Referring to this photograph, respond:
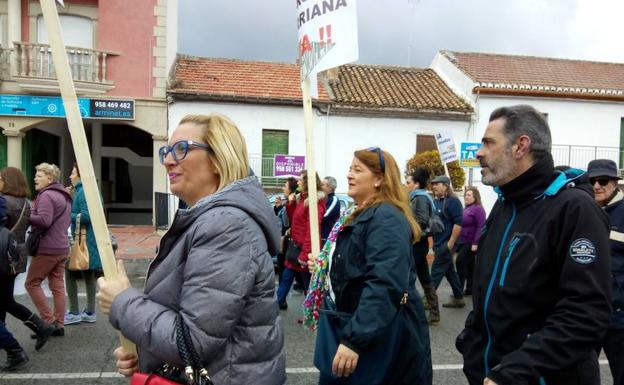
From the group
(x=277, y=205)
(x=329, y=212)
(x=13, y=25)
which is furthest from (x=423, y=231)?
(x=13, y=25)

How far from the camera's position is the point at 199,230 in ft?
5.26

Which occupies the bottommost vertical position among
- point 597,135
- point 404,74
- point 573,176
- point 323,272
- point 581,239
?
point 323,272

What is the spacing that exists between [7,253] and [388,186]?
11.3 feet

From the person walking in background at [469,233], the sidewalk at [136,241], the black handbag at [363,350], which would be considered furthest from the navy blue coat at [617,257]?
the sidewalk at [136,241]

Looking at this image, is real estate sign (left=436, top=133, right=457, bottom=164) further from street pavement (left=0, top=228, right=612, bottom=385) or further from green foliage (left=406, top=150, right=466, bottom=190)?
street pavement (left=0, top=228, right=612, bottom=385)

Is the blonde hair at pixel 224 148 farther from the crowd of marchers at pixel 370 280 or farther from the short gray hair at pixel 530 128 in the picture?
the short gray hair at pixel 530 128

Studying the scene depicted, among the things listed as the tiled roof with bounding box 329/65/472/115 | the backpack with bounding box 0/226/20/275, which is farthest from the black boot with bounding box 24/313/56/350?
Answer: the tiled roof with bounding box 329/65/472/115

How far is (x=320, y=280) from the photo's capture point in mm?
2902

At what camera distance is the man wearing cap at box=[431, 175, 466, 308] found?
7.05 metres

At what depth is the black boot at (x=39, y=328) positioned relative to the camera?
4840 millimetres

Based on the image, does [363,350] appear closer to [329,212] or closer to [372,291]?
[372,291]

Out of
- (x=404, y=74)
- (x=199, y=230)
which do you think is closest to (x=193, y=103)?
(x=404, y=74)

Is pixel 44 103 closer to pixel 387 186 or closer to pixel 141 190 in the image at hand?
pixel 141 190

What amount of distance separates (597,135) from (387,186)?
19.4m
